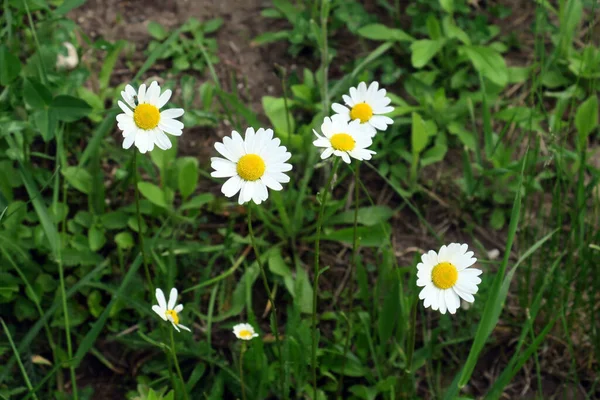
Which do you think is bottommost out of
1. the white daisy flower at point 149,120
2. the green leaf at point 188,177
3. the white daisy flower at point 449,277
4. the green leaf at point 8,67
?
the white daisy flower at point 449,277

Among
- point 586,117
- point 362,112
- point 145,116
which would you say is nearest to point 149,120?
point 145,116

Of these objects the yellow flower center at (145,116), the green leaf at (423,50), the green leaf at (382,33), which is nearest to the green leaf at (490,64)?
the green leaf at (423,50)

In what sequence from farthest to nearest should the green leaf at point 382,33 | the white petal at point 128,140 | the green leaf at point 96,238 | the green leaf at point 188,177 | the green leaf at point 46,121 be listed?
the green leaf at point 382,33
the green leaf at point 188,177
the green leaf at point 96,238
the green leaf at point 46,121
the white petal at point 128,140

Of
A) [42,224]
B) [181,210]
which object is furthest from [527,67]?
[42,224]

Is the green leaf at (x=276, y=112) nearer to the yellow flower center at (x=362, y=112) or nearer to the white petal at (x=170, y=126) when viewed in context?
the yellow flower center at (x=362, y=112)

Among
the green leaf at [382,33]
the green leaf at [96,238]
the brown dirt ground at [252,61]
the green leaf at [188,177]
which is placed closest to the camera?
the green leaf at [96,238]

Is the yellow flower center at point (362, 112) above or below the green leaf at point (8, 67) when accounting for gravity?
below

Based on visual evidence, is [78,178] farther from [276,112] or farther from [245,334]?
[245,334]

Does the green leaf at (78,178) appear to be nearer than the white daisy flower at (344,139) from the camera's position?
No
